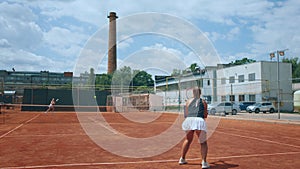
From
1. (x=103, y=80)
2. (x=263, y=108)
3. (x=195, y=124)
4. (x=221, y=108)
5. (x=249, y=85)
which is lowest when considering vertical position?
(x=263, y=108)

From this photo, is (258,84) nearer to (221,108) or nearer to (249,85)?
(249,85)

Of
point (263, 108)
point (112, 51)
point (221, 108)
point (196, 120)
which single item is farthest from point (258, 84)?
point (112, 51)

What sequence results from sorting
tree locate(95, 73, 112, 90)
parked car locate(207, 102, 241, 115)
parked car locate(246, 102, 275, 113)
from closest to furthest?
parked car locate(207, 102, 241, 115) < parked car locate(246, 102, 275, 113) < tree locate(95, 73, 112, 90)

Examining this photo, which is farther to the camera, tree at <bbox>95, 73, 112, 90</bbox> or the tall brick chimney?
the tall brick chimney

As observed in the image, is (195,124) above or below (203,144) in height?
above

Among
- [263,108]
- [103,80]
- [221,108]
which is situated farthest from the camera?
[103,80]

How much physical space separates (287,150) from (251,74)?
118 ft

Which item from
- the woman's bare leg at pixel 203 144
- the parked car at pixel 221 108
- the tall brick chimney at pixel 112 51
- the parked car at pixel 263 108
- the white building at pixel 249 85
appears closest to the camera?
the woman's bare leg at pixel 203 144

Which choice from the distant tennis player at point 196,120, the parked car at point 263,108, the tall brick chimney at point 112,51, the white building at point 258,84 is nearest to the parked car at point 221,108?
the parked car at point 263,108

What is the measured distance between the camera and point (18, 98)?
47656mm

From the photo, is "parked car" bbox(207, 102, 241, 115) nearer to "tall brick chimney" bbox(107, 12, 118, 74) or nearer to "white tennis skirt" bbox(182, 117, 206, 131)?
"white tennis skirt" bbox(182, 117, 206, 131)

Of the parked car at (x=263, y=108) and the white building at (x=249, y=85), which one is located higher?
the white building at (x=249, y=85)

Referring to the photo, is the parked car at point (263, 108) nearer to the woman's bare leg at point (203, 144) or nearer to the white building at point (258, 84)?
the white building at point (258, 84)

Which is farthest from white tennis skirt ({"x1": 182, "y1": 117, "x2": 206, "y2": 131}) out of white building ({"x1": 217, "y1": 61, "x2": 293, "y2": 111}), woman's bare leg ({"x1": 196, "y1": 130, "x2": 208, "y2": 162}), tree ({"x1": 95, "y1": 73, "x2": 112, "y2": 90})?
tree ({"x1": 95, "y1": 73, "x2": 112, "y2": 90})
